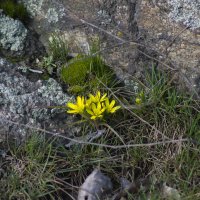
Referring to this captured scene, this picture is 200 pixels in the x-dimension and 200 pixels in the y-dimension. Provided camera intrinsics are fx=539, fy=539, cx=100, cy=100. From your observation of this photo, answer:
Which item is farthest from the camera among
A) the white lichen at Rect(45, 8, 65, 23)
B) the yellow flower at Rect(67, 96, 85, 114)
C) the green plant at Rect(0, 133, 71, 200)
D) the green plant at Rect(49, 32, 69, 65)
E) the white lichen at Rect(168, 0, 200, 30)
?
the white lichen at Rect(45, 8, 65, 23)

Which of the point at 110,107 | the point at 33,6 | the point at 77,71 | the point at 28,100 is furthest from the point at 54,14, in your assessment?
the point at 110,107

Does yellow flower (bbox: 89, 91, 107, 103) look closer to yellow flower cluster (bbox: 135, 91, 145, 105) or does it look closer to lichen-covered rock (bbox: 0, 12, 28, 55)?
yellow flower cluster (bbox: 135, 91, 145, 105)

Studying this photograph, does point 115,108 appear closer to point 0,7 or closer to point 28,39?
point 28,39

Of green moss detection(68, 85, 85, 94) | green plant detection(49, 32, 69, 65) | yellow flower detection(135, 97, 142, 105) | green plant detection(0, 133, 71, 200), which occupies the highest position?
green plant detection(49, 32, 69, 65)

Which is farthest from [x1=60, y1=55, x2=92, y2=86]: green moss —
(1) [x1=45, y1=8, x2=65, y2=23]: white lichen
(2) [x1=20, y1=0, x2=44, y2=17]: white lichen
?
(2) [x1=20, y1=0, x2=44, y2=17]: white lichen

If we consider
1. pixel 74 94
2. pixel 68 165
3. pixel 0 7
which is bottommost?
pixel 68 165

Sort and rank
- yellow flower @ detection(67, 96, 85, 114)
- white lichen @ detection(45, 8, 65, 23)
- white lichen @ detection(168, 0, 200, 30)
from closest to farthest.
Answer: yellow flower @ detection(67, 96, 85, 114)
white lichen @ detection(168, 0, 200, 30)
white lichen @ detection(45, 8, 65, 23)

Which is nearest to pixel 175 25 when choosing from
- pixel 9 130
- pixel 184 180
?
pixel 184 180
